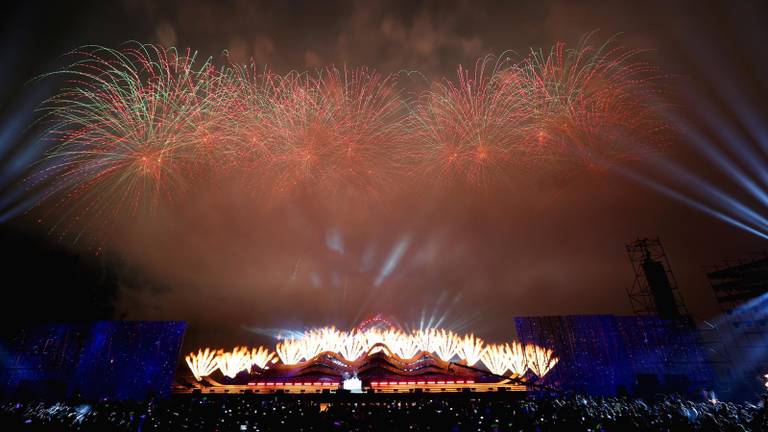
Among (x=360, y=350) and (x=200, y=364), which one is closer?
(x=200, y=364)

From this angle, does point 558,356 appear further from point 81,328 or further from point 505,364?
point 81,328

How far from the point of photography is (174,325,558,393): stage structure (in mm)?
42000

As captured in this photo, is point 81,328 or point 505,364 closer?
point 81,328

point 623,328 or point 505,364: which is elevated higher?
point 623,328

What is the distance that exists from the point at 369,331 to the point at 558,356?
974 inches

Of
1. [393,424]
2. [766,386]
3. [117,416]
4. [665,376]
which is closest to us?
[393,424]

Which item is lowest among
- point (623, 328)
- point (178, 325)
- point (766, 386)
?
point (766, 386)

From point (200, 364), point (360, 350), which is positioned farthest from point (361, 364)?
point (200, 364)

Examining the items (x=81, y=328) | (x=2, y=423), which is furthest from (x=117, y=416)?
(x=81, y=328)

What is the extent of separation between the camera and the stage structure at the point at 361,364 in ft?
138

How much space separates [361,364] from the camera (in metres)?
46.5

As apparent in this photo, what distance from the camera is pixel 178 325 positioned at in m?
36.2

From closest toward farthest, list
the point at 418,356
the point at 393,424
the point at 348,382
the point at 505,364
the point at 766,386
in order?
the point at 393,424, the point at 766,386, the point at 348,382, the point at 505,364, the point at 418,356

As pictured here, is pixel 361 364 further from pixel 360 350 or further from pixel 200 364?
pixel 200 364
